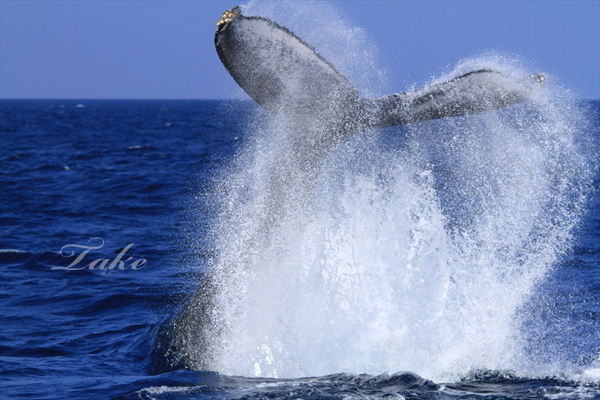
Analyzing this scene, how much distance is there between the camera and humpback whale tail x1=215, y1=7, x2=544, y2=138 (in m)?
5.96

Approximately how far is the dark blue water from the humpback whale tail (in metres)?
2.37

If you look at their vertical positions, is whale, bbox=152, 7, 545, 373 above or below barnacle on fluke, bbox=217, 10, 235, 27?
below

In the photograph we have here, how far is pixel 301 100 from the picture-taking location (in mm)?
6617

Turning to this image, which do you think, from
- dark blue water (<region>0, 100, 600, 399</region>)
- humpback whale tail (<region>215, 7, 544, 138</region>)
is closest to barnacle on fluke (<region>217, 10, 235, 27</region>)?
humpback whale tail (<region>215, 7, 544, 138</region>)

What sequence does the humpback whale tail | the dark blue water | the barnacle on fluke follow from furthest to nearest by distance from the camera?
the dark blue water < the humpback whale tail < the barnacle on fluke

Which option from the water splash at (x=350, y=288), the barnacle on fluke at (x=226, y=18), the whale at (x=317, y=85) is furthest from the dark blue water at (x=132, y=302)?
the barnacle on fluke at (x=226, y=18)

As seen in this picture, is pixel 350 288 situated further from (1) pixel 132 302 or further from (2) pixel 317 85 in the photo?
(1) pixel 132 302

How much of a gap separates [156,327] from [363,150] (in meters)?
16.6

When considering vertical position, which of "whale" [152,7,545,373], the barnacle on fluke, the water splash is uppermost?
the barnacle on fluke

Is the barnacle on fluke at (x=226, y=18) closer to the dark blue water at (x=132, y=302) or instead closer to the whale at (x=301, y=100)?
the whale at (x=301, y=100)

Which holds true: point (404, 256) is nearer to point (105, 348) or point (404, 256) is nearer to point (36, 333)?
point (105, 348)

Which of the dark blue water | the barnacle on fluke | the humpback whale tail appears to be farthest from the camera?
the dark blue water

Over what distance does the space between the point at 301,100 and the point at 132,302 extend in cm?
514

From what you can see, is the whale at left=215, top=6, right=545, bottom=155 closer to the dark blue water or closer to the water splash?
the water splash
